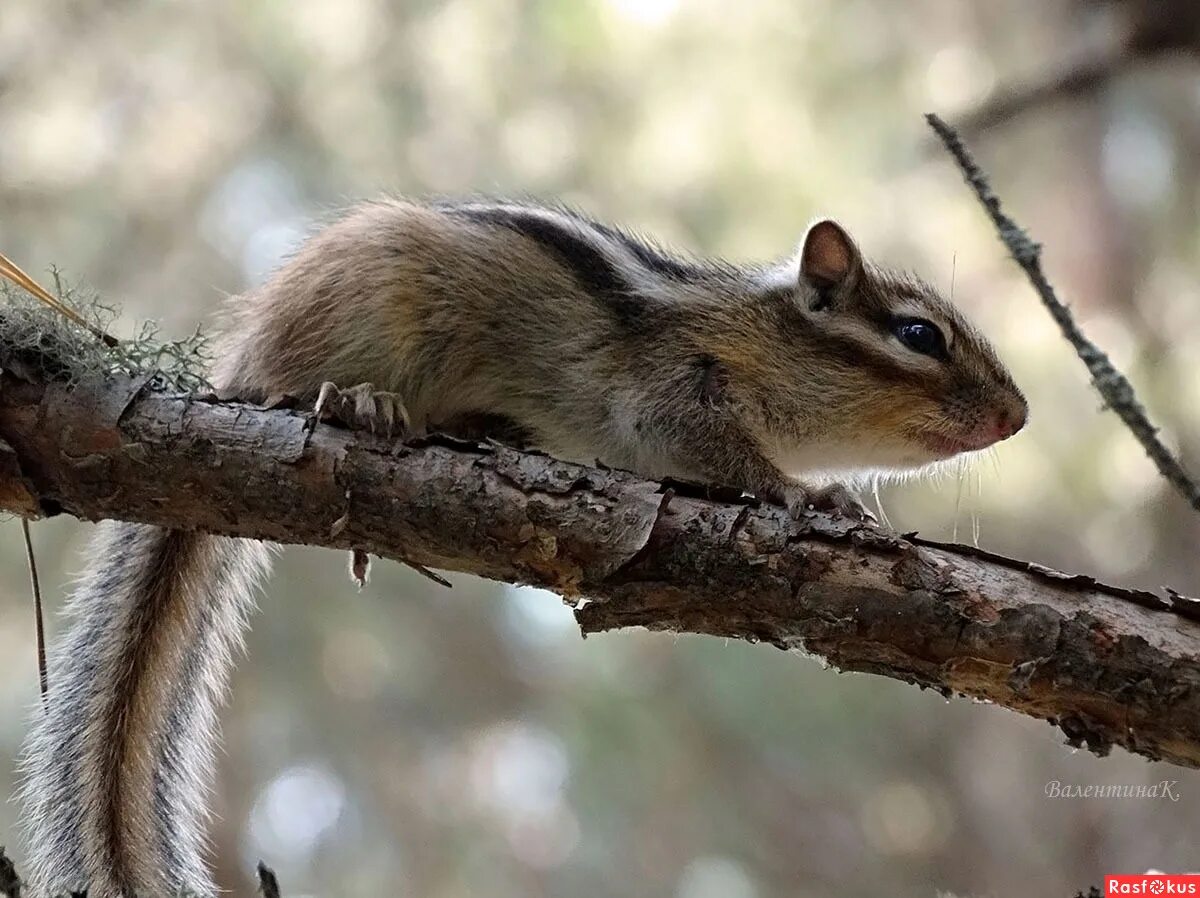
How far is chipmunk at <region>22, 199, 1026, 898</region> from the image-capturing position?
2504 millimetres

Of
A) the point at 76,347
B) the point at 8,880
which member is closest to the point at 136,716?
the point at 76,347

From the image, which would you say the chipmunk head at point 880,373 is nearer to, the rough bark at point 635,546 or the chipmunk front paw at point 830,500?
the chipmunk front paw at point 830,500

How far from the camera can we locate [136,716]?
2.46 m

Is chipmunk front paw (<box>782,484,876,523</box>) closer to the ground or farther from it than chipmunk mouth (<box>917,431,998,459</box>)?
closer to the ground

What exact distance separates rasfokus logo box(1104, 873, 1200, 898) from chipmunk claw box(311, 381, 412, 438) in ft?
4.66

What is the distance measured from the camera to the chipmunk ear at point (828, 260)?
2.79 m

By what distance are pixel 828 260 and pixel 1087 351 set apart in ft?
4.37

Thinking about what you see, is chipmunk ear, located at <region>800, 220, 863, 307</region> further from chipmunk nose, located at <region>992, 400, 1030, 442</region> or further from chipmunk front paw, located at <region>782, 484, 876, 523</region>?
chipmunk front paw, located at <region>782, 484, 876, 523</region>

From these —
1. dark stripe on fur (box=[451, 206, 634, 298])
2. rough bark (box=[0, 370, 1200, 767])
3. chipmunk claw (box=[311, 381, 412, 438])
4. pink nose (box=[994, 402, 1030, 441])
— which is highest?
dark stripe on fur (box=[451, 206, 634, 298])

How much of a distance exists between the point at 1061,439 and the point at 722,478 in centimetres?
197

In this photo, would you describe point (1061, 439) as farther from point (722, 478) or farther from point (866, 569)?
point (866, 569)

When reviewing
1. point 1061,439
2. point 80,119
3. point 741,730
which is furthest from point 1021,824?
point 80,119

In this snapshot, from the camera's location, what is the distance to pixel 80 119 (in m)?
4.21

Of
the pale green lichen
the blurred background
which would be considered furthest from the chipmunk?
the blurred background
